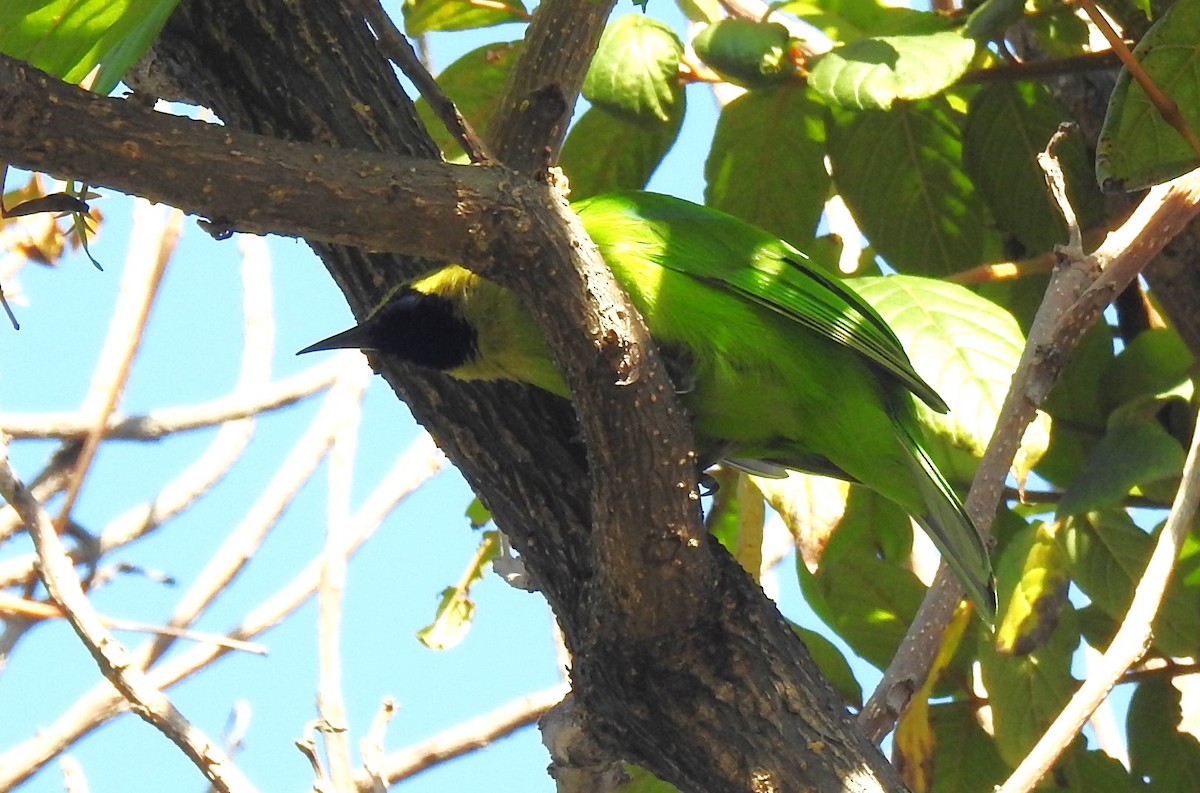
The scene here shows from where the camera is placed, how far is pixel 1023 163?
10.7 feet

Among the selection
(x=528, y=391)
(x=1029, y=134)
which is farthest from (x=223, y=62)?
(x=1029, y=134)

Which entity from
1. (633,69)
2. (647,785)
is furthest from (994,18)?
(647,785)

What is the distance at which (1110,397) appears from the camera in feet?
10.2

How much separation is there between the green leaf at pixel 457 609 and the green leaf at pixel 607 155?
0.92 metres

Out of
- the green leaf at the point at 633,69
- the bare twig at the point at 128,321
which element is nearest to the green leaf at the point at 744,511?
the green leaf at the point at 633,69

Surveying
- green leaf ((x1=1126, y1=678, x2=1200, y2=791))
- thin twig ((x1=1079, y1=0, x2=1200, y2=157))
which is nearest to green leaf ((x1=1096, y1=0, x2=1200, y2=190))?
thin twig ((x1=1079, y1=0, x2=1200, y2=157))

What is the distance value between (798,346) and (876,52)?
24.7 inches

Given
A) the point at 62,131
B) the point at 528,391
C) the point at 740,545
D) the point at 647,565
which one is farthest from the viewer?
the point at 740,545

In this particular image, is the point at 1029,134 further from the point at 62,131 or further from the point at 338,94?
the point at 62,131

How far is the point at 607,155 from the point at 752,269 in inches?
31.4

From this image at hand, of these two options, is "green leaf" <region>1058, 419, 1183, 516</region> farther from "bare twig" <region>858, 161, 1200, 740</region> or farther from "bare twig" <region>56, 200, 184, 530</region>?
"bare twig" <region>56, 200, 184, 530</region>

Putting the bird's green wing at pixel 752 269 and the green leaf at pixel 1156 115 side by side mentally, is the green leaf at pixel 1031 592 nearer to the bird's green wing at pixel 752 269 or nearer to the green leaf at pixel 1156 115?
the bird's green wing at pixel 752 269

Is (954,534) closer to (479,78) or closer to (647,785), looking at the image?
(647,785)

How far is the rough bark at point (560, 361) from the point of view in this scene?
5.35 feet
